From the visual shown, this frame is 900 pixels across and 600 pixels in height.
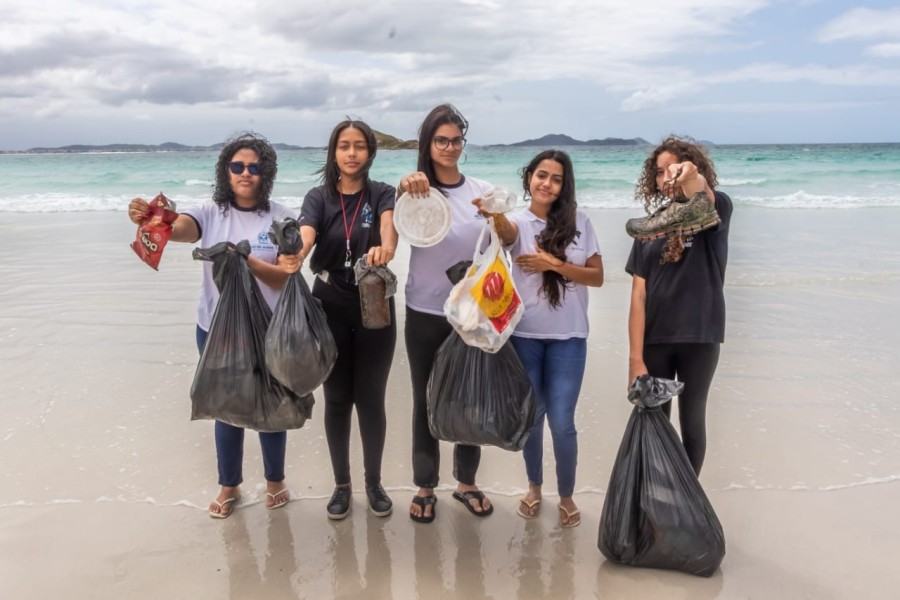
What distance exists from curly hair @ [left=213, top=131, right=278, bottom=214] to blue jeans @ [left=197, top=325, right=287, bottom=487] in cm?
96

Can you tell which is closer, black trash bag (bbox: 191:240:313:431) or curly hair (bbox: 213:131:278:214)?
black trash bag (bbox: 191:240:313:431)

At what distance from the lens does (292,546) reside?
2701mm

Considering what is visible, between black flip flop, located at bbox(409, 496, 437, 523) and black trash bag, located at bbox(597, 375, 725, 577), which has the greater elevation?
black trash bag, located at bbox(597, 375, 725, 577)

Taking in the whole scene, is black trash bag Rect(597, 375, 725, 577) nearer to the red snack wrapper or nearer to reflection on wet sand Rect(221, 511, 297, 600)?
reflection on wet sand Rect(221, 511, 297, 600)

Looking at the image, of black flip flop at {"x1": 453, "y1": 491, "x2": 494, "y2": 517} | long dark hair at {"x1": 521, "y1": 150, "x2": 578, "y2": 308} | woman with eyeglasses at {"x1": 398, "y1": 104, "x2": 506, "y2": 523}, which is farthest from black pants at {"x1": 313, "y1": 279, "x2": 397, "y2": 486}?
long dark hair at {"x1": 521, "y1": 150, "x2": 578, "y2": 308}

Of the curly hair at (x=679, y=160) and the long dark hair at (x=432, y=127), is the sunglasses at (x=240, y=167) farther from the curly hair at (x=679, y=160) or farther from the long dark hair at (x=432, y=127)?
the curly hair at (x=679, y=160)

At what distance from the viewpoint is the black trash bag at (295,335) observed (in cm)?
247

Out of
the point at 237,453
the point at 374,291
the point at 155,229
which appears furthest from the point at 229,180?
the point at 237,453

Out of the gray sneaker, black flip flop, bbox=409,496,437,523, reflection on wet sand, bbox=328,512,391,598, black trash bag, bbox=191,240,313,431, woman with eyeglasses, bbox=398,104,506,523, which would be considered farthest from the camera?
black flip flop, bbox=409,496,437,523

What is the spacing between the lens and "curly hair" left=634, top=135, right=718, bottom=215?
2.53m

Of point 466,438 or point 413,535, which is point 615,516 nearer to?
point 466,438

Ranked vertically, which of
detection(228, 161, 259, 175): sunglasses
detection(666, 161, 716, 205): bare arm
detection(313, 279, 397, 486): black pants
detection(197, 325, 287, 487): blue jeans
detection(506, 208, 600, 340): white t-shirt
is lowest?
detection(197, 325, 287, 487): blue jeans

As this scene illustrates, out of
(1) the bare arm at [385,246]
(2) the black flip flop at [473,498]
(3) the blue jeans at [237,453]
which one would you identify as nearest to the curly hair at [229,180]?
(1) the bare arm at [385,246]

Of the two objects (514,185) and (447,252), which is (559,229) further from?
(514,185)
